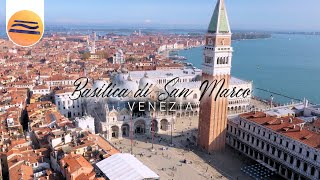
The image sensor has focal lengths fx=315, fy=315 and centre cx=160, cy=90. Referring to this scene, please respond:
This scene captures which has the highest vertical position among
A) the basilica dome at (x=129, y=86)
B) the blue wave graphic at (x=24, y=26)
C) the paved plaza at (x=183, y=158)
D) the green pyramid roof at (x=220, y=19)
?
the green pyramid roof at (x=220, y=19)

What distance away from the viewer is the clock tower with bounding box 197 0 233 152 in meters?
32.7

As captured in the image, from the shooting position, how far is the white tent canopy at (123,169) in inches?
915

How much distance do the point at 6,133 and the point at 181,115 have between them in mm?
23915

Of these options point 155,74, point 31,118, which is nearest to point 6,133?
point 31,118

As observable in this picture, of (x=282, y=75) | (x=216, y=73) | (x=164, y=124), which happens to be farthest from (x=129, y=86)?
(x=282, y=75)

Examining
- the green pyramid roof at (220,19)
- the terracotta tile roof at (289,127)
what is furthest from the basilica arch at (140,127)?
the green pyramid roof at (220,19)

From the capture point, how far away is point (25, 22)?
12.7 meters

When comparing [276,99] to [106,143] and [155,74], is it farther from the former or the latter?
[106,143]

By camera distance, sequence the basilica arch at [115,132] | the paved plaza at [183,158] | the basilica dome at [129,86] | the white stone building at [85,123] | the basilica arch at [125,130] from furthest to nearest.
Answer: the basilica dome at [129,86] → the basilica arch at [125,130] → the basilica arch at [115,132] → the white stone building at [85,123] → the paved plaza at [183,158]

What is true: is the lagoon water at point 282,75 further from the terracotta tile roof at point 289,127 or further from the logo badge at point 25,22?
the logo badge at point 25,22

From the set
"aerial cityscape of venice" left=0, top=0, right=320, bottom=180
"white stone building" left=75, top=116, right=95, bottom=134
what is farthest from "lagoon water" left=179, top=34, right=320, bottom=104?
"white stone building" left=75, top=116, right=95, bottom=134

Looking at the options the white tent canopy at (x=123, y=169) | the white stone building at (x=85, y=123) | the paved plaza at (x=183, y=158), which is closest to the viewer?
the white tent canopy at (x=123, y=169)

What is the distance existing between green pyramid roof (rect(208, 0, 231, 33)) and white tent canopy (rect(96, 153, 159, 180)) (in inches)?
638

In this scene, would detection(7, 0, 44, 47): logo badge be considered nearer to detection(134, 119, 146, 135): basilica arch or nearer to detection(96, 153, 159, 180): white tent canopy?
detection(96, 153, 159, 180): white tent canopy
